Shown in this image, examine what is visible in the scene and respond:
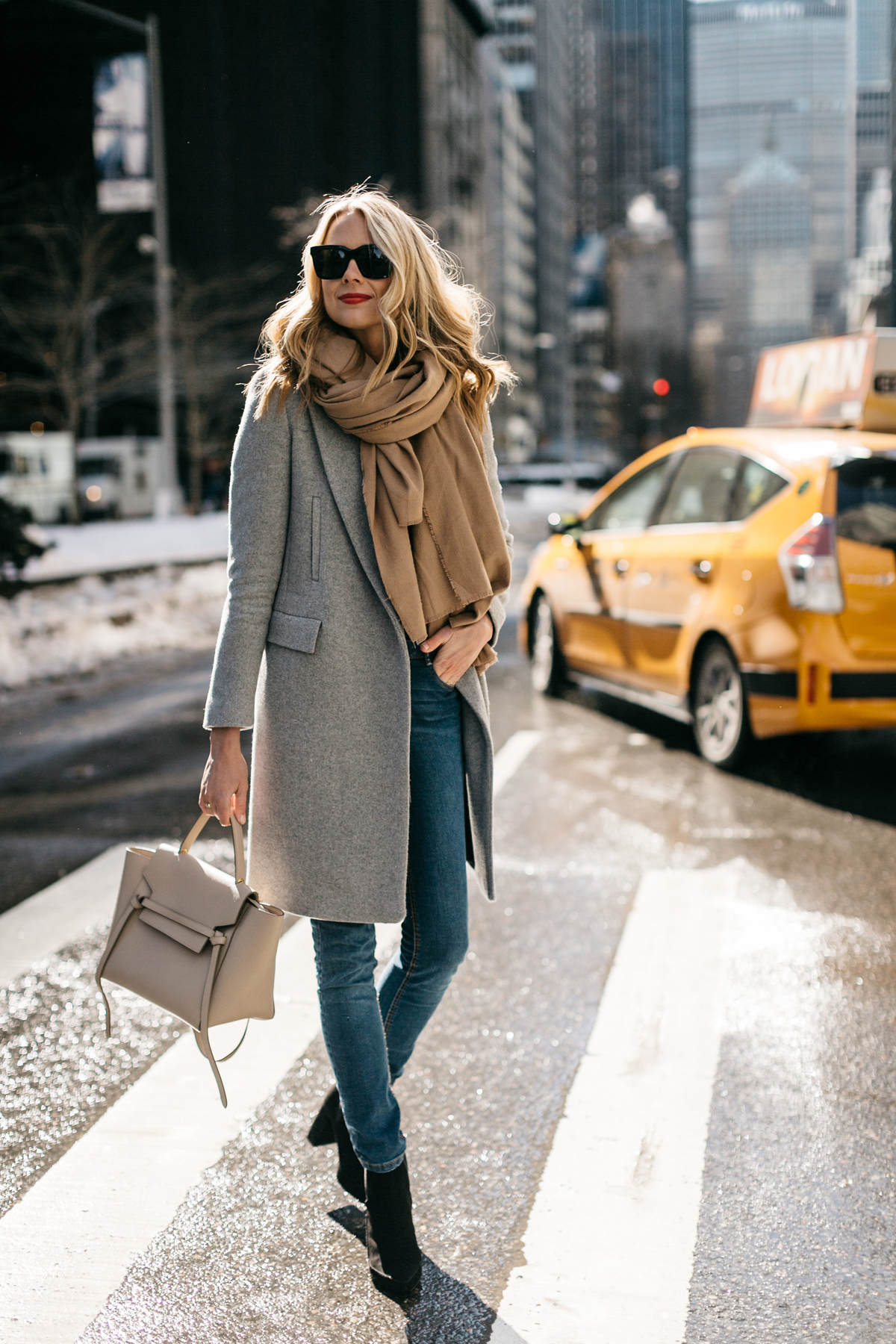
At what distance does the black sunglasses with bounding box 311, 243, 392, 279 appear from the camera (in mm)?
2572

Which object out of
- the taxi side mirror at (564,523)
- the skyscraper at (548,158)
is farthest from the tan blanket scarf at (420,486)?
the skyscraper at (548,158)

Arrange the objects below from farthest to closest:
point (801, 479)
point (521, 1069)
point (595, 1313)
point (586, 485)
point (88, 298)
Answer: point (586, 485), point (88, 298), point (801, 479), point (521, 1069), point (595, 1313)

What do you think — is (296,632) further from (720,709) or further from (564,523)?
(564,523)

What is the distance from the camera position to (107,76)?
36.3 metres

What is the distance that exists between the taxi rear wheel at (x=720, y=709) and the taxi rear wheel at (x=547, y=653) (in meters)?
1.96

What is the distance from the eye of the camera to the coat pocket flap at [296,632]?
2.53 m

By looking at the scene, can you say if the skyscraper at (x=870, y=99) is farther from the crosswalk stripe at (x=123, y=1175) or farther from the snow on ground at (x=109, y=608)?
the crosswalk stripe at (x=123, y=1175)

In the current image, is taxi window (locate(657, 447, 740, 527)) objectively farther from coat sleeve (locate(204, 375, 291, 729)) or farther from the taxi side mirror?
coat sleeve (locate(204, 375, 291, 729))

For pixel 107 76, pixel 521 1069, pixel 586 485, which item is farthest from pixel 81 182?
pixel 521 1069

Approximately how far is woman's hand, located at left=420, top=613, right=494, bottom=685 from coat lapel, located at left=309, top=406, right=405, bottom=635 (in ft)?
0.28

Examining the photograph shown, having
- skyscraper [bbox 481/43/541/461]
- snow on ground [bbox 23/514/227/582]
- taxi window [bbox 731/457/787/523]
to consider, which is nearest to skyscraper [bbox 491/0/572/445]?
skyscraper [bbox 481/43/541/461]

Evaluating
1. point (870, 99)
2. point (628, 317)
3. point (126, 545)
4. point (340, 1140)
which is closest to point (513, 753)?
point (340, 1140)

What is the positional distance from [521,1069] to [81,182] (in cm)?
3890

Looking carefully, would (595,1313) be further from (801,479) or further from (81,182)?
(81,182)
